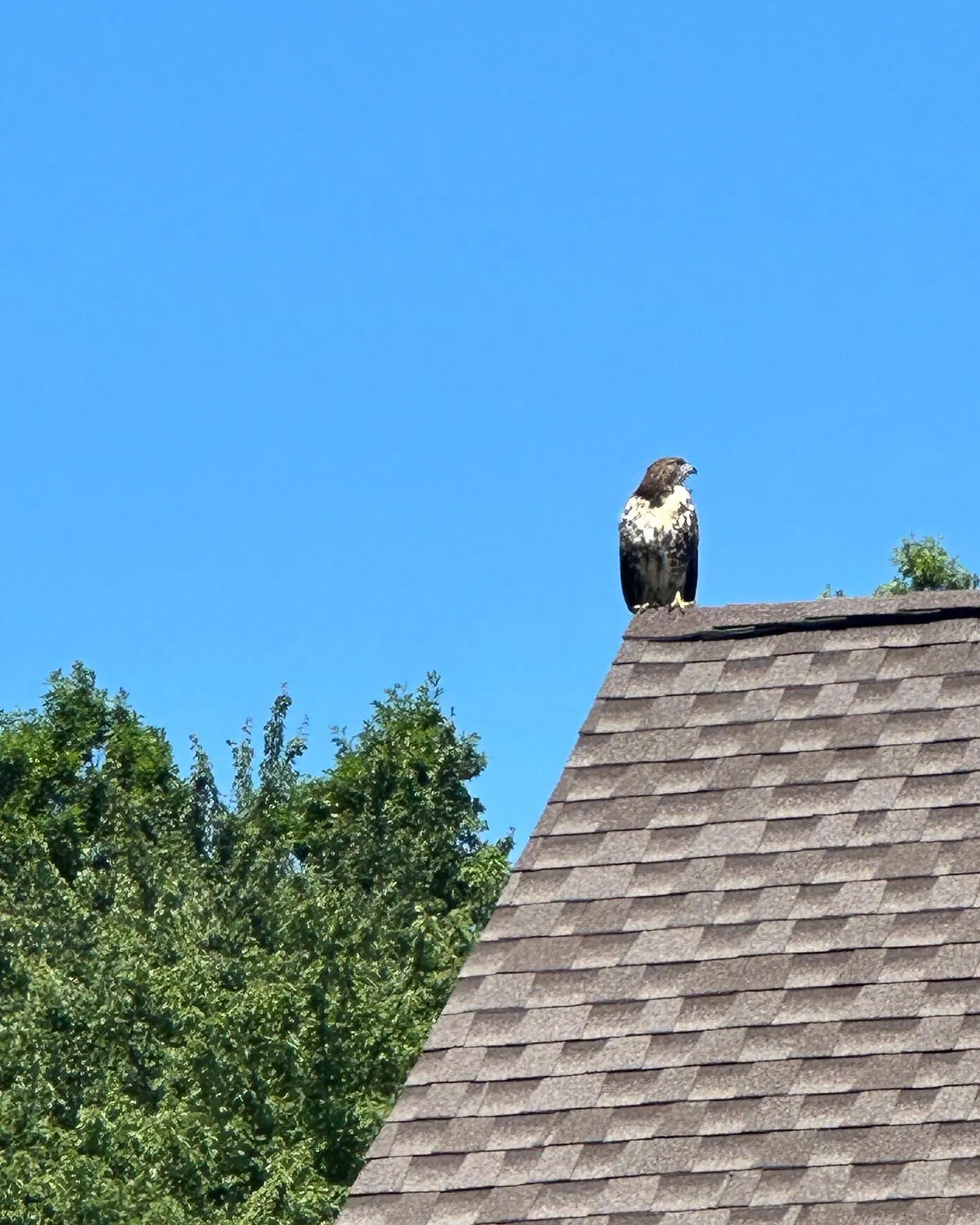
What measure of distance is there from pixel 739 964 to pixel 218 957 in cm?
1852

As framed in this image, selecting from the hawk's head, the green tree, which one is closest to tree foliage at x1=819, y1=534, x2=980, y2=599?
the green tree

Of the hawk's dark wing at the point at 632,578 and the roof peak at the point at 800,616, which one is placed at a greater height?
the hawk's dark wing at the point at 632,578

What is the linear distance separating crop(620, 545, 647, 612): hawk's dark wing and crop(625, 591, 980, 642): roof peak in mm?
1623

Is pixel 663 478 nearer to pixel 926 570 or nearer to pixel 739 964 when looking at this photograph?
pixel 739 964

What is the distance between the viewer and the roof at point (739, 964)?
878 centimetres

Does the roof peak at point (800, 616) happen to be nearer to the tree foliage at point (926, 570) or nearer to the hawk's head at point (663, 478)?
the hawk's head at point (663, 478)

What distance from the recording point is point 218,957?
2741 centimetres

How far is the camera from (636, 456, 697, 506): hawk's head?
1315 cm

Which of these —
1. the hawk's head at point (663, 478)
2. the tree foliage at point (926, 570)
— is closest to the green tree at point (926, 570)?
the tree foliage at point (926, 570)

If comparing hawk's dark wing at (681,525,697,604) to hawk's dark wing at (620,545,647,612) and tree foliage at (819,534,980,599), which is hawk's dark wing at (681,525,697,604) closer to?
hawk's dark wing at (620,545,647,612)

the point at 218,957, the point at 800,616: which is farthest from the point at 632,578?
the point at 218,957

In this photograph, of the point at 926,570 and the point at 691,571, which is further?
the point at 926,570

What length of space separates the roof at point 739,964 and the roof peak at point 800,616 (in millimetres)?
14

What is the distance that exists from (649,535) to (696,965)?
148 inches
